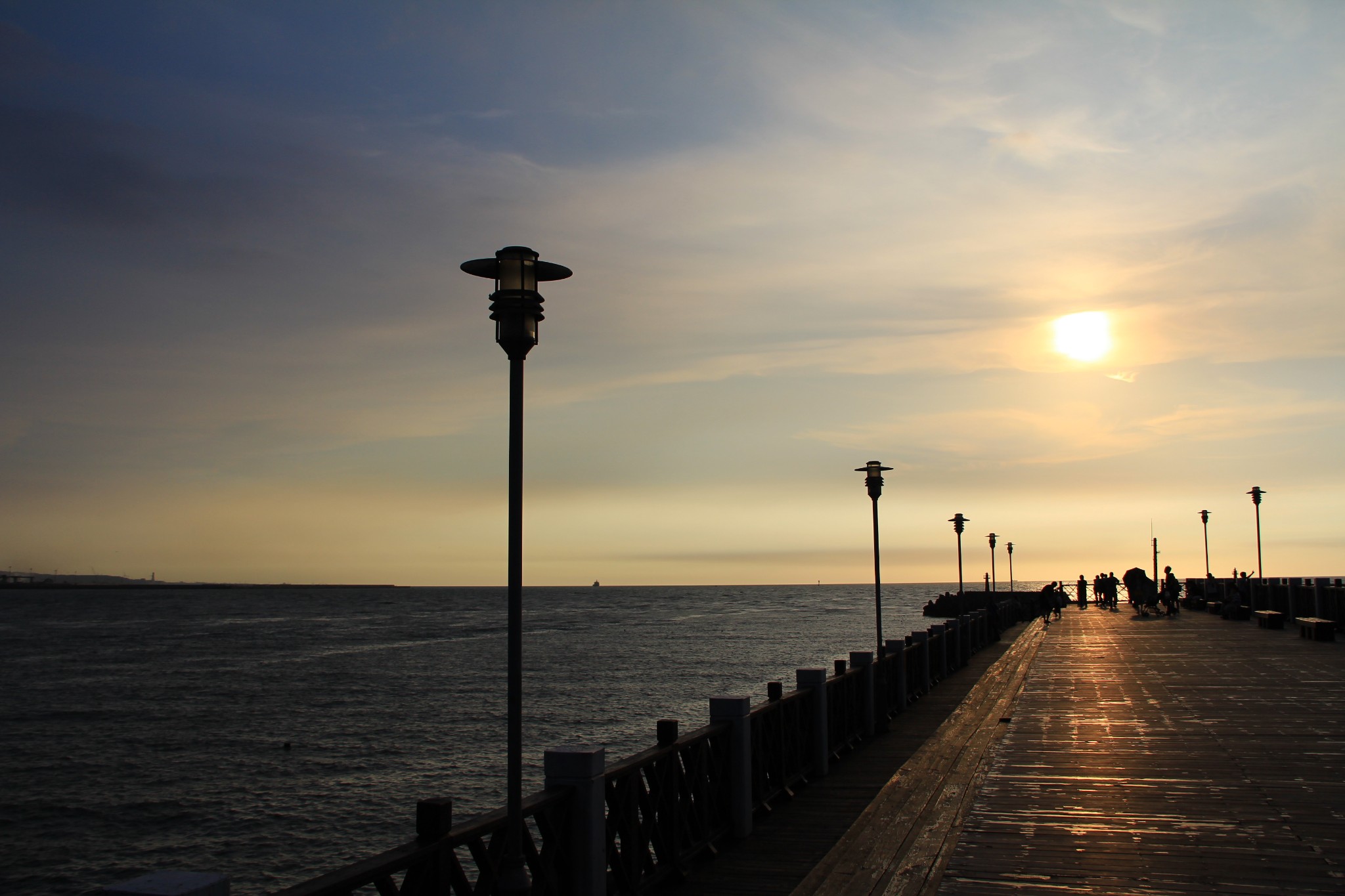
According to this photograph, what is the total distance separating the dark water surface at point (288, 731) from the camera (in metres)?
24.0

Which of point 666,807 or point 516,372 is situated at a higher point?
point 516,372

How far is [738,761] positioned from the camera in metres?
9.99

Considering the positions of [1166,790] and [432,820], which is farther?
[1166,790]

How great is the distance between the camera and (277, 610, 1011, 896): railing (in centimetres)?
564

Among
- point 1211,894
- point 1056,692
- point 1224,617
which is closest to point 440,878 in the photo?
point 1211,894

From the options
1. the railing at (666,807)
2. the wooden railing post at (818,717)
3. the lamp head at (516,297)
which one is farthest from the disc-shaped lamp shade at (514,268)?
the wooden railing post at (818,717)

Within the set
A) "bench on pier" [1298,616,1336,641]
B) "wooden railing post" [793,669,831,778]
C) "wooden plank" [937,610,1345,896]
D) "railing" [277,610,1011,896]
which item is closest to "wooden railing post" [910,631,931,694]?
"wooden plank" [937,610,1345,896]

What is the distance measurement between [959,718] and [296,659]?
228 ft

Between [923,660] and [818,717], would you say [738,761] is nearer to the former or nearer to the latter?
[818,717]

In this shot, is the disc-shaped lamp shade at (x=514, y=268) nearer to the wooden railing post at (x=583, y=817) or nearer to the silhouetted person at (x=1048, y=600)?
the wooden railing post at (x=583, y=817)

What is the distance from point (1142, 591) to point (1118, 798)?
4464 cm

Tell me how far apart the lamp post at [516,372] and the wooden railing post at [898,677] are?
42.2 ft

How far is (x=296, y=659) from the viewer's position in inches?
3000

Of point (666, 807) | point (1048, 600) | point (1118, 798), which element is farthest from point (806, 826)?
point (1048, 600)
